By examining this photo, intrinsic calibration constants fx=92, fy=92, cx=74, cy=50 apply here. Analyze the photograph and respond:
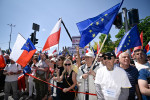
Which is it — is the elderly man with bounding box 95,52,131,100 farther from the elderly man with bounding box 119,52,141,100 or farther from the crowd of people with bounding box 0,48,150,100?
the elderly man with bounding box 119,52,141,100

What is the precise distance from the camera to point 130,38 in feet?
13.0

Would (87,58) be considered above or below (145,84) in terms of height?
above

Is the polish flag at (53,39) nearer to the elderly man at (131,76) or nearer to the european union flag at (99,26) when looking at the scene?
the european union flag at (99,26)

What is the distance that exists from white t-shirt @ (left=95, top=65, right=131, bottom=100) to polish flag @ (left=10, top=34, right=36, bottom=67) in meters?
3.24

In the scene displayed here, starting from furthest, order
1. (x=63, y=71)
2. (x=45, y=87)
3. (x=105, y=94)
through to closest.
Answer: (x=45, y=87) → (x=63, y=71) → (x=105, y=94)

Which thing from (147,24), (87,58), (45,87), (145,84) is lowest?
(45,87)

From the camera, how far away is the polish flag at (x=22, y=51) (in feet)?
13.2

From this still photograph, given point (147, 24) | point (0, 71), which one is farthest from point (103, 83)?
point (147, 24)

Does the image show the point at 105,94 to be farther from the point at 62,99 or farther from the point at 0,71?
the point at 0,71

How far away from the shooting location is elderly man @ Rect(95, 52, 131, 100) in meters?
1.79

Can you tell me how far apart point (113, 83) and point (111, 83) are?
0.04 metres

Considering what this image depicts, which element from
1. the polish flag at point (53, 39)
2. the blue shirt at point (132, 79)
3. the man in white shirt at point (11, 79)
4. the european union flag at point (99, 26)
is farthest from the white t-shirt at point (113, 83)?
the man in white shirt at point (11, 79)

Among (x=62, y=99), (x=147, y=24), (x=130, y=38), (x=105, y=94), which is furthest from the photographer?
(x=147, y=24)

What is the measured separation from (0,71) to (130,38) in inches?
284
